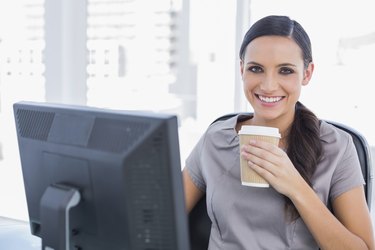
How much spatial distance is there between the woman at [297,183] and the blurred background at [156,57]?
26.2 inches

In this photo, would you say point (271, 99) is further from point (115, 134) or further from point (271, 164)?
point (115, 134)

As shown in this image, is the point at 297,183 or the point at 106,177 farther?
the point at 297,183

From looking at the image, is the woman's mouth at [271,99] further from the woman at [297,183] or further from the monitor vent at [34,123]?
the monitor vent at [34,123]

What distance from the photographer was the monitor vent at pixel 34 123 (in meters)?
0.93

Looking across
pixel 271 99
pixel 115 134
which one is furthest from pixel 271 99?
pixel 115 134

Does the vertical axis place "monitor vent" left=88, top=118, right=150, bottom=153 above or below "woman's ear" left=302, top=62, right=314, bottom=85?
below

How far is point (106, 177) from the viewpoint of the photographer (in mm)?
825

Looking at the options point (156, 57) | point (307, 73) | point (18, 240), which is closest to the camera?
point (307, 73)

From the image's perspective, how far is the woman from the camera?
4.07 ft

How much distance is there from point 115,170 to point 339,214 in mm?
706

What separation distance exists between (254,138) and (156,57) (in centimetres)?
179

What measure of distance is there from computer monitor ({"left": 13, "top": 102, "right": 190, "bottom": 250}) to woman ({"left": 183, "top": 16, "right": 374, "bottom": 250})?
0.49 m

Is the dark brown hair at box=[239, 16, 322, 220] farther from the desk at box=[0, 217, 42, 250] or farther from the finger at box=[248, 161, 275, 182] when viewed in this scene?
the desk at box=[0, 217, 42, 250]

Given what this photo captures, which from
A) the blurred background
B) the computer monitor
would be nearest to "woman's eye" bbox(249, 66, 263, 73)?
the computer monitor
